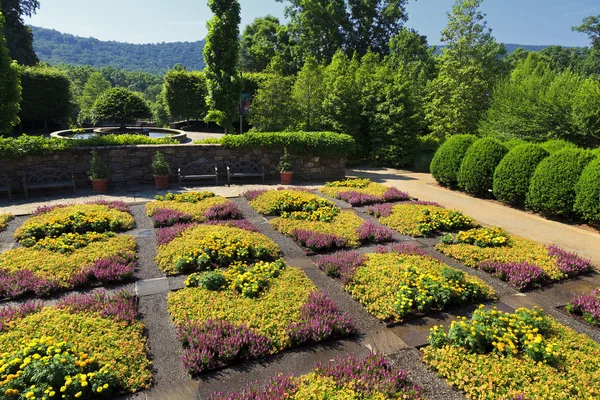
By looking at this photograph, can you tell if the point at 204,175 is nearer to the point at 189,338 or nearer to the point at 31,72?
the point at 189,338

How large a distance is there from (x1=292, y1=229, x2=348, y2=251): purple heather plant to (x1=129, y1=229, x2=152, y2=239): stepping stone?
296cm

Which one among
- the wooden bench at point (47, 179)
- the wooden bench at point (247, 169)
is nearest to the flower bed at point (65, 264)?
the wooden bench at point (47, 179)

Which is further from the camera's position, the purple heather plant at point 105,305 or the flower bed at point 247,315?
the purple heather plant at point 105,305

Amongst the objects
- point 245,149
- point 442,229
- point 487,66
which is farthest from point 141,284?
point 487,66

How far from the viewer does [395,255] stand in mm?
6305

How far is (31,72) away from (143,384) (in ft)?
98.3

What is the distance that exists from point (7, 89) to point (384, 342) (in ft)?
38.4

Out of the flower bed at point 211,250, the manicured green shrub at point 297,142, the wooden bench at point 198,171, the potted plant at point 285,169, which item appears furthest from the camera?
the manicured green shrub at point 297,142

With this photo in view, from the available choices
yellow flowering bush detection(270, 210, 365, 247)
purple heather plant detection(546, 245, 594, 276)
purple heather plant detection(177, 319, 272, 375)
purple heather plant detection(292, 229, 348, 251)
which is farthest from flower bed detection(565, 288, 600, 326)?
purple heather plant detection(177, 319, 272, 375)

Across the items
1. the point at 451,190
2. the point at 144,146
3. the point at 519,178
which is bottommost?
the point at 451,190

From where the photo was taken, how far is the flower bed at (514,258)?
18.6 ft

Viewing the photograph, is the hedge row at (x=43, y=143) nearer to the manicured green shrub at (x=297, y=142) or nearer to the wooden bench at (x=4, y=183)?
the wooden bench at (x=4, y=183)

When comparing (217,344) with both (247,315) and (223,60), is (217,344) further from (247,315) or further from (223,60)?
(223,60)

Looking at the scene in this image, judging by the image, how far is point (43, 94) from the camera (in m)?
26.4
